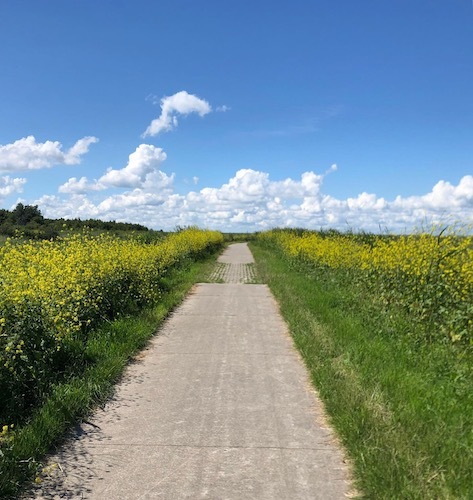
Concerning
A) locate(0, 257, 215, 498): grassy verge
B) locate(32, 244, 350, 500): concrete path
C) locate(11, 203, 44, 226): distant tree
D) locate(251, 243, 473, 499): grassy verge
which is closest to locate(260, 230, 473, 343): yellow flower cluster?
locate(251, 243, 473, 499): grassy verge

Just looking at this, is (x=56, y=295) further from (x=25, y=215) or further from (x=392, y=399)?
(x=25, y=215)

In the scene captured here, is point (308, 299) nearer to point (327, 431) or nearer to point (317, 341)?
point (317, 341)

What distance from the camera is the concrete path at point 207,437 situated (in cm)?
339

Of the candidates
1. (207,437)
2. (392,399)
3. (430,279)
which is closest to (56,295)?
(207,437)

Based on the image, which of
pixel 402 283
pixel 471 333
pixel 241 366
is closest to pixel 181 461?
pixel 241 366

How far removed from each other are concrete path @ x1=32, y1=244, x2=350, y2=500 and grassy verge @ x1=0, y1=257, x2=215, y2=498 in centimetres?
15

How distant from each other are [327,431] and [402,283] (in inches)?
202

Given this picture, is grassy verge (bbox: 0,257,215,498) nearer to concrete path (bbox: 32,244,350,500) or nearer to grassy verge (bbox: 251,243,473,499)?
concrete path (bbox: 32,244,350,500)

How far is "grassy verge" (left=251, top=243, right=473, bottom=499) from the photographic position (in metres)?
3.35

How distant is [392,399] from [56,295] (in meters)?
4.38

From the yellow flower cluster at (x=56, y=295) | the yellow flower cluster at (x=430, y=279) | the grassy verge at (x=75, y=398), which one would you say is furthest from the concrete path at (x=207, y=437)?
the yellow flower cluster at (x=430, y=279)

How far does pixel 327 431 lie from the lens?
4.30 metres

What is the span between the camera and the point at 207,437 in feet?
13.7

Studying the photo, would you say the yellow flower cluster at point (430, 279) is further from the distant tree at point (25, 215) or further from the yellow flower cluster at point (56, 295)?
the distant tree at point (25, 215)
